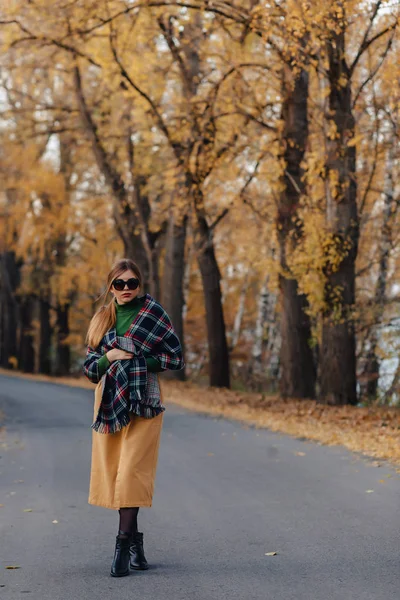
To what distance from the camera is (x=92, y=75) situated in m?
35.5

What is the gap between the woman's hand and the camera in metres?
6.32

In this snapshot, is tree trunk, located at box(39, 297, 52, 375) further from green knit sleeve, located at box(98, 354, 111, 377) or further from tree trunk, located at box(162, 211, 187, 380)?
green knit sleeve, located at box(98, 354, 111, 377)

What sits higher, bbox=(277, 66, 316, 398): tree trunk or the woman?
bbox=(277, 66, 316, 398): tree trunk

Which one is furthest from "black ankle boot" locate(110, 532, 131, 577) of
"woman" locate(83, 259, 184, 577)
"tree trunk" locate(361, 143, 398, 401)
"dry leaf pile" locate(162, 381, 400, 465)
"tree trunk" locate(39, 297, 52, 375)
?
"tree trunk" locate(39, 297, 52, 375)

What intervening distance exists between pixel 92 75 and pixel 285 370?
16457 millimetres

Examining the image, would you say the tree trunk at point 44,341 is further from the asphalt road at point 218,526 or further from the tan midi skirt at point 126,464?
the tan midi skirt at point 126,464

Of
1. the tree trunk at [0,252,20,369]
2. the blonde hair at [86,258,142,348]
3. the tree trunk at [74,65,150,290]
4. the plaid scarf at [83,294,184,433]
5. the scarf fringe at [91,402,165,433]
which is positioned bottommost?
the scarf fringe at [91,402,165,433]

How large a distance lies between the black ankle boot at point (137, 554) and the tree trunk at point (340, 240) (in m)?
13.4

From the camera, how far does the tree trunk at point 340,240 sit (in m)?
19.1

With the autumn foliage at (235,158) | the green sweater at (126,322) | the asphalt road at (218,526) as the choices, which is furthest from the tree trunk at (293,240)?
the green sweater at (126,322)

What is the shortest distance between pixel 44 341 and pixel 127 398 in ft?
133

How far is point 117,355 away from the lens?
633 centimetres

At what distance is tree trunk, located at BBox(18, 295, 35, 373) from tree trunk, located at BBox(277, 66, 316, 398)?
27.6 m

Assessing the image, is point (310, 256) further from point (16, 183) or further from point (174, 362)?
point (16, 183)
